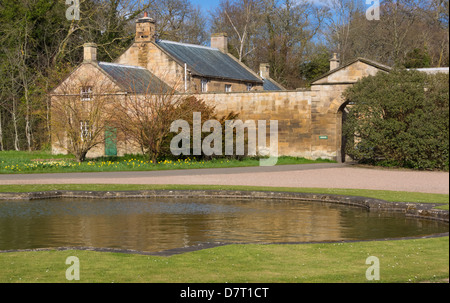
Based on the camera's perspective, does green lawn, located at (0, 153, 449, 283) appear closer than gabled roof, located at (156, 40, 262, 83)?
Yes

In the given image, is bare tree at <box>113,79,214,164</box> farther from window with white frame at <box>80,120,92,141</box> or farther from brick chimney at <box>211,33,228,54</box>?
brick chimney at <box>211,33,228,54</box>

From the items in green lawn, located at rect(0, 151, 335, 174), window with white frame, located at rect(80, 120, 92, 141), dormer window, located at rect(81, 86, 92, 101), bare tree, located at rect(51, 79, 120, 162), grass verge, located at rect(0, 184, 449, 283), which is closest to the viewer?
grass verge, located at rect(0, 184, 449, 283)

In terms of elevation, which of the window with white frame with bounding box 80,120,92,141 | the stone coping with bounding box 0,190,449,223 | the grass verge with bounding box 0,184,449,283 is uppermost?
the window with white frame with bounding box 80,120,92,141

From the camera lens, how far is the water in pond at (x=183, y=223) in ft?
36.9

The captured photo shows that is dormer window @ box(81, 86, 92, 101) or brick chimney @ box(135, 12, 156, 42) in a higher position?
brick chimney @ box(135, 12, 156, 42)

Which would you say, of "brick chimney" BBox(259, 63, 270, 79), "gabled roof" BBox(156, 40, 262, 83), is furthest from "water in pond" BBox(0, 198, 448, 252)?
"brick chimney" BBox(259, 63, 270, 79)

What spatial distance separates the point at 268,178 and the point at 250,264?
50.3ft

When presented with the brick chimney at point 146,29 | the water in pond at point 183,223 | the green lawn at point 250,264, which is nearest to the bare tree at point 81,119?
the brick chimney at point 146,29

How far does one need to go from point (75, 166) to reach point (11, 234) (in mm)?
16863

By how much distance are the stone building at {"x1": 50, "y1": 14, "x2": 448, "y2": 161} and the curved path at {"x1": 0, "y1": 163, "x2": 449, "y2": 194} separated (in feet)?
21.6

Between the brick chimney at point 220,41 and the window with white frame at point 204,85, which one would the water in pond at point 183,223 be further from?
the brick chimney at point 220,41

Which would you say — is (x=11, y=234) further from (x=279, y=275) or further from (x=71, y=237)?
(x=279, y=275)

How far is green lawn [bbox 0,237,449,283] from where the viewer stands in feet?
24.1

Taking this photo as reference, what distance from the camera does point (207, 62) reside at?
45.5 m
